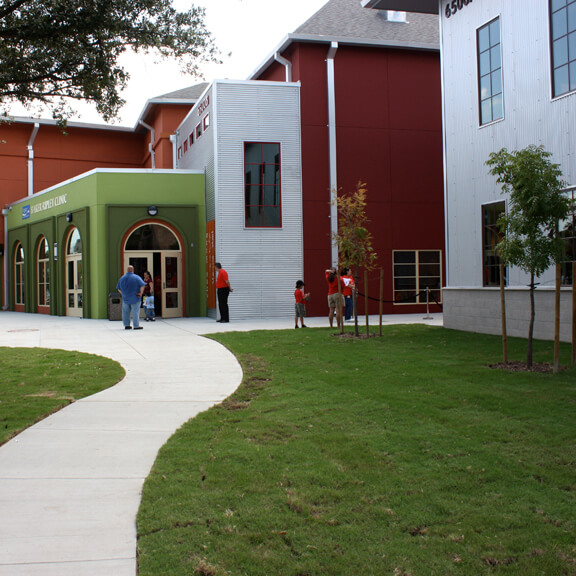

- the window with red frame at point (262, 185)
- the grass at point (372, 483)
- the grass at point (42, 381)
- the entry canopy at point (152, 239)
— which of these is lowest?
the grass at point (372, 483)

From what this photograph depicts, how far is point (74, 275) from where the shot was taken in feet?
86.1

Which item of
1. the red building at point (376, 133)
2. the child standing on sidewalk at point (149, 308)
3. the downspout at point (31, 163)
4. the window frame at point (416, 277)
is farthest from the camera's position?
the downspout at point (31, 163)

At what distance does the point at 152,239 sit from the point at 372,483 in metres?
20.8

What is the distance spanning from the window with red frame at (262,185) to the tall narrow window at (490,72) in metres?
9.02

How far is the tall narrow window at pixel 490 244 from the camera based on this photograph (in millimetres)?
14917

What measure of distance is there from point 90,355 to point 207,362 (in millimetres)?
2661

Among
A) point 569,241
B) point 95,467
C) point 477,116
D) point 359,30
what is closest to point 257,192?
point 359,30

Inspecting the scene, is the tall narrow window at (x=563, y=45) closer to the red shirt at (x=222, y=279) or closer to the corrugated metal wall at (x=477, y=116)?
the corrugated metal wall at (x=477, y=116)

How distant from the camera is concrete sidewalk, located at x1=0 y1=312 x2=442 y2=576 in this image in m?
3.64

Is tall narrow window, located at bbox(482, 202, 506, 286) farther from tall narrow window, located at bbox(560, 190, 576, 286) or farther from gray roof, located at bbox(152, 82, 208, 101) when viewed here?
gray roof, located at bbox(152, 82, 208, 101)

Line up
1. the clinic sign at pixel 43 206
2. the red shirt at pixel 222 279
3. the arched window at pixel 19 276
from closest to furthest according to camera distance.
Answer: the red shirt at pixel 222 279, the clinic sign at pixel 43 206, the arched window at pixel 19 276

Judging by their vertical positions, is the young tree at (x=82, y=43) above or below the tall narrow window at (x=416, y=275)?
above

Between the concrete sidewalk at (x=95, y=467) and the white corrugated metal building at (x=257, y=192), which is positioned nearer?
the concrete sidewalk at (x=95, y=467)

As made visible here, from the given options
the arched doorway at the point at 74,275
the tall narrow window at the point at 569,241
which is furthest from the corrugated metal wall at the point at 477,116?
the arched doorway at the point at 74,275
